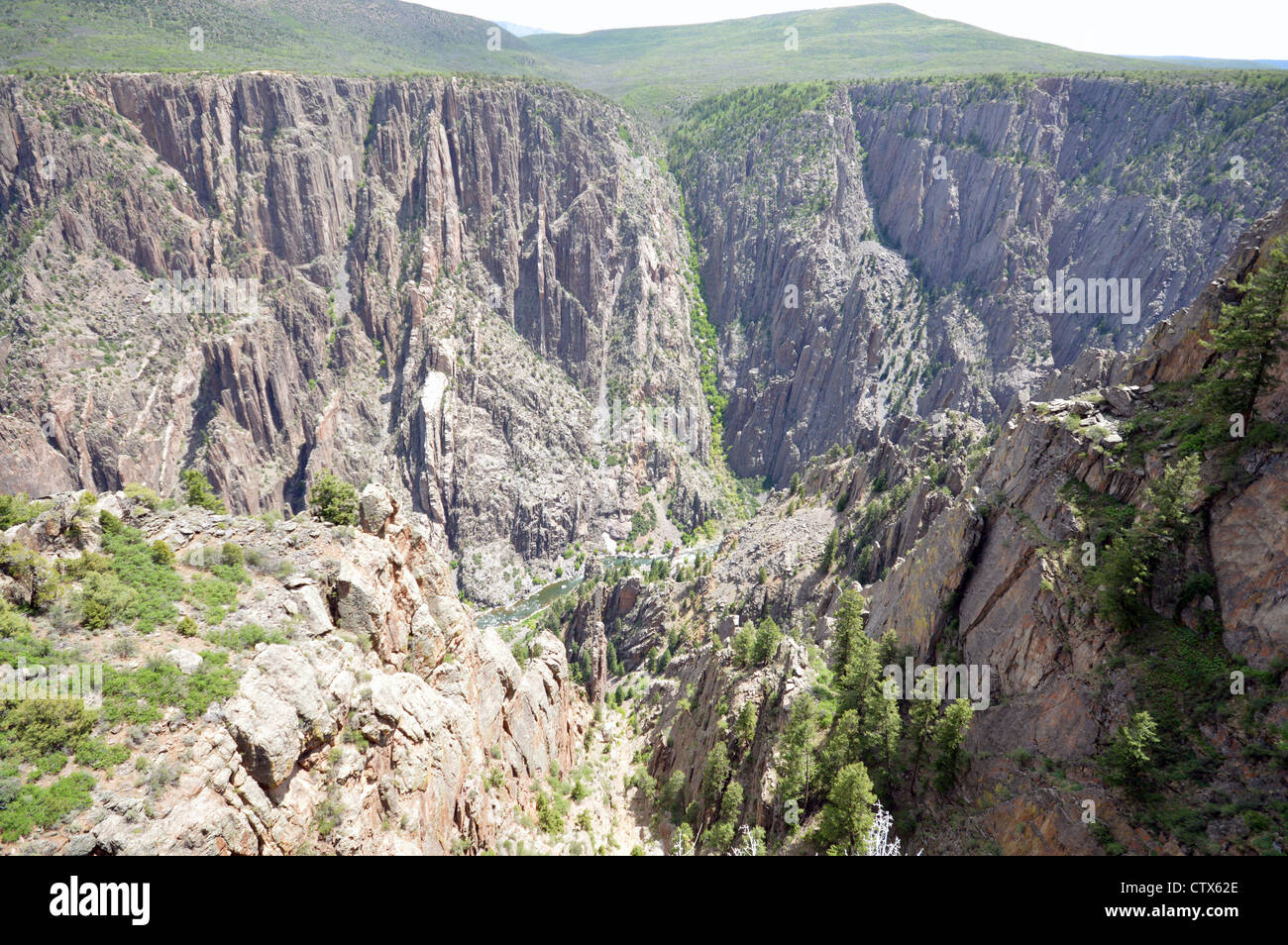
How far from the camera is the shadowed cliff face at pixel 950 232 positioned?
135m

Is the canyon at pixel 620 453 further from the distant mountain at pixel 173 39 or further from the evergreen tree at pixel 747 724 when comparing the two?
the distant mountain at pixel 173 39

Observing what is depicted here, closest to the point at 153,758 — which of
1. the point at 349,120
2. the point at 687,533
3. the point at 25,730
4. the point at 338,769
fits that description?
the point at 25,730

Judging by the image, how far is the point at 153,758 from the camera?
19.9m

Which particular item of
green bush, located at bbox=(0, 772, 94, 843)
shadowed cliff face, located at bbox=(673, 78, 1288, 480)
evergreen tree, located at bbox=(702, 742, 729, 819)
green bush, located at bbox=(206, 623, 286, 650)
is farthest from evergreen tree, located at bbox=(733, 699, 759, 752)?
shadowed cliff face, located at bbox=(673, 78, 1288, 480)

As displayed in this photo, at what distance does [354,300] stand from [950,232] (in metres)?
147

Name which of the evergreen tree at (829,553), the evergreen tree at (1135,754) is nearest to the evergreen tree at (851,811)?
the evergreen tree at (1135,754)

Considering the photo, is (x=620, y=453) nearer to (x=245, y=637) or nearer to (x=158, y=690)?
(x=245, y=637)

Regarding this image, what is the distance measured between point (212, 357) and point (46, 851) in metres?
130

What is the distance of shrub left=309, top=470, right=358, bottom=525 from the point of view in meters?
34.5

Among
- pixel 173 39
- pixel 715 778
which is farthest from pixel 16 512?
pixel 173 39

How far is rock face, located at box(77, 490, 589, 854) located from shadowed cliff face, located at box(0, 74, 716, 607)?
10029cm

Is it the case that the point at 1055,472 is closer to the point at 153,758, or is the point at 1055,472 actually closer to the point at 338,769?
the point at 338,769

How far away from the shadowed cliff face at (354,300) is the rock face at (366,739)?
100 meters

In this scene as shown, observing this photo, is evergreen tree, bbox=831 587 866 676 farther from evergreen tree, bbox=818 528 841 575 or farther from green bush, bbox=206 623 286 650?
green bush, bbox=206 623 286 650
